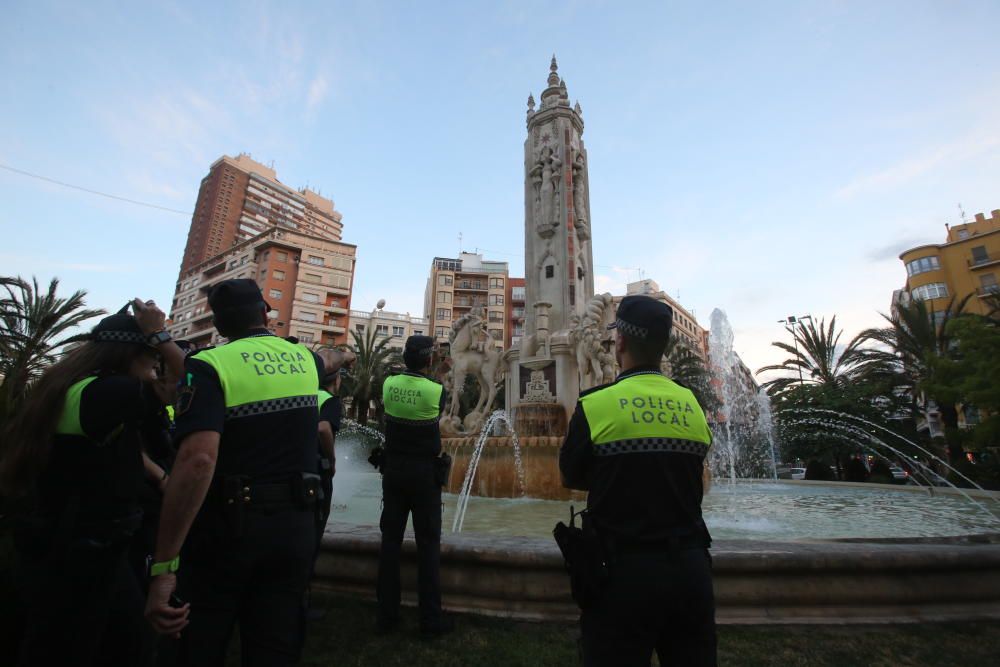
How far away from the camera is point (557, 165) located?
58.2ft

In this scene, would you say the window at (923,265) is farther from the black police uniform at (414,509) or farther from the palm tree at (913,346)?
the black police uniform at (414,509)

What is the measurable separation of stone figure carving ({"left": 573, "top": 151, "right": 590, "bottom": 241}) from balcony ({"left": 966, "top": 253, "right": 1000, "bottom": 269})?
126 ft

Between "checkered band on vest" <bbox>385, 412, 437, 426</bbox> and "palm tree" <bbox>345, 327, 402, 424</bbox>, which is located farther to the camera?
"palm tree" <bbox>345, 327, 402, 424</bbox>

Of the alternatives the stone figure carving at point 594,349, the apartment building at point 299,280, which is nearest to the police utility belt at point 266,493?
the stone figure carving at point 594,349

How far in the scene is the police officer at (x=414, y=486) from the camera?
10.6 feet

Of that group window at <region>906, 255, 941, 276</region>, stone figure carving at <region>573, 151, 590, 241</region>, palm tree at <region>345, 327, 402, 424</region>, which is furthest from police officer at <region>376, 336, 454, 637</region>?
window at <region>906, 255, 941, 276</region>

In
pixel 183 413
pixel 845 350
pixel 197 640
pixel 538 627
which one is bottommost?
pixel 538 627

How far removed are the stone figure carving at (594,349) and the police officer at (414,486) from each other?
363 inches

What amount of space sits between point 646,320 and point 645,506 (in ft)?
2.48

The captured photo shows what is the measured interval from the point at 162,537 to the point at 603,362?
11.7 m

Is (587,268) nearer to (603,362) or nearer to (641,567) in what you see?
(603,362)

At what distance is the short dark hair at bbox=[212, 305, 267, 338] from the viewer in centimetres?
214

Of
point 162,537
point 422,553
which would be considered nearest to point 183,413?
point 162,537

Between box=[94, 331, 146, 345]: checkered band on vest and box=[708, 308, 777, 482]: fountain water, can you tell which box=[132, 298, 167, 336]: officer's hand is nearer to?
box=[94, 331, 146, 345]: checkered band on vest
